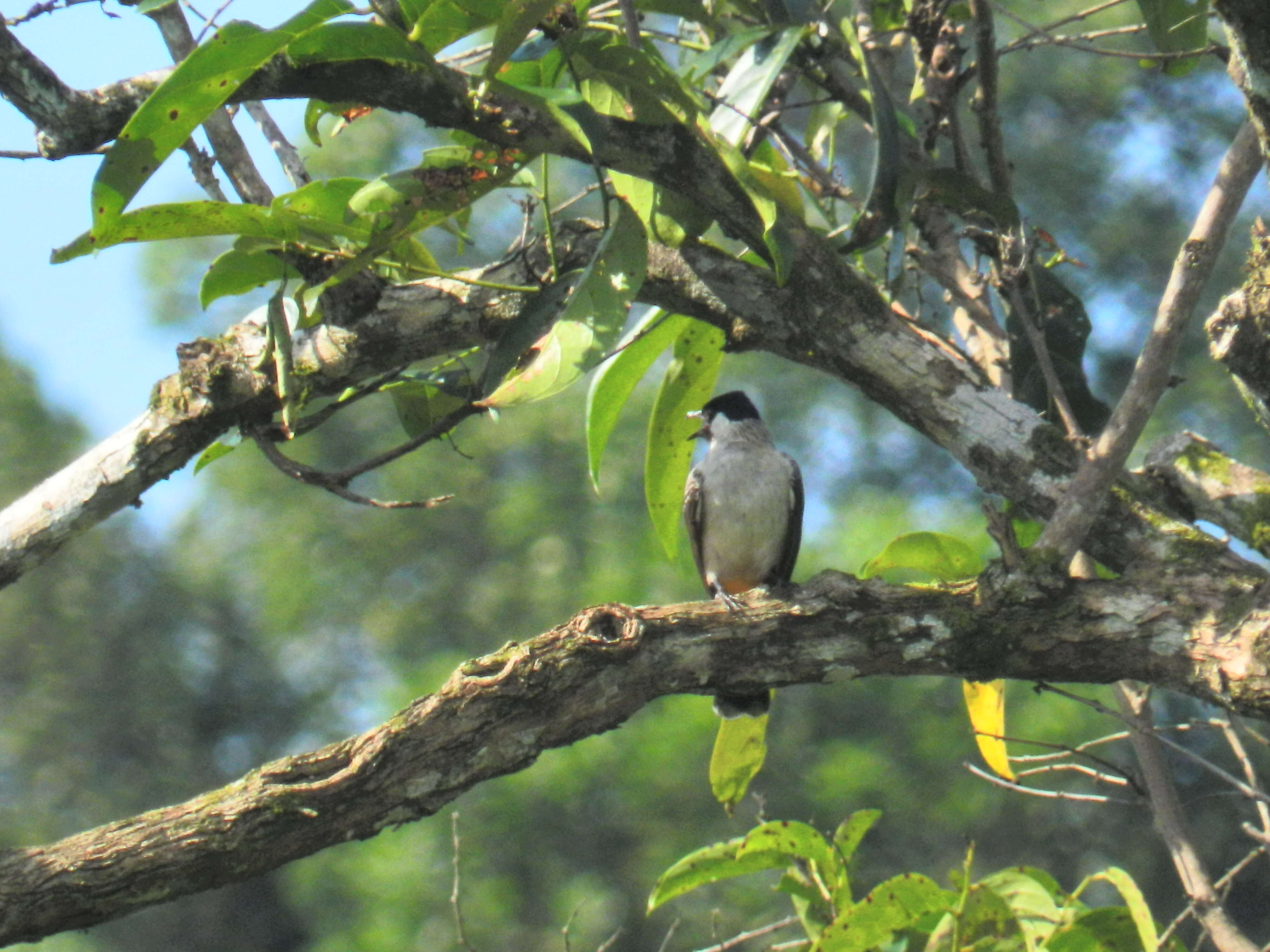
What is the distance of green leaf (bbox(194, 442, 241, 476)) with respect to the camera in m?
2.48

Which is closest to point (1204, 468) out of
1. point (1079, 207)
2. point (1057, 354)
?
point (1057, 354)

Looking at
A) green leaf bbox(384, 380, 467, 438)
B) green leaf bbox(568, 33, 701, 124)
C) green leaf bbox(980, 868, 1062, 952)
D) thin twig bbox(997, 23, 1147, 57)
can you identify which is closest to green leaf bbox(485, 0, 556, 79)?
green leaf bbox(568, 33, 701, 124)

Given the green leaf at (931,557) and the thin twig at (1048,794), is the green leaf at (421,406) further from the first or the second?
the thin twig at (1048,794)

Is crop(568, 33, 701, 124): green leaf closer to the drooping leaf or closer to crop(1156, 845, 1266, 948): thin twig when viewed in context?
the drooping leaf

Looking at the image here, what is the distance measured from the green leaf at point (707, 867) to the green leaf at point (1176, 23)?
204cm

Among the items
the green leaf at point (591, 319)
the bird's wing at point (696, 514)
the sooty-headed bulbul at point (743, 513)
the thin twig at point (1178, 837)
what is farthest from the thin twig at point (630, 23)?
the bird's wing at point (696, 514)

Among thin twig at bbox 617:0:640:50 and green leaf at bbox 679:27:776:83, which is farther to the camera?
thin twig at bbox 617:0:640:50

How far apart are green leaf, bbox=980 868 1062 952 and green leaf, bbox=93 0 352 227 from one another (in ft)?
6.62

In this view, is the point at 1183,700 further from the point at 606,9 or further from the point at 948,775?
the point at 606,9

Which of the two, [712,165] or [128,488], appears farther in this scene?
[128,488]

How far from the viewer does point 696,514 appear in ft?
14.4

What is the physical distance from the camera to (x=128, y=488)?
234 centimetres

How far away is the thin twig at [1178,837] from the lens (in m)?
2.45

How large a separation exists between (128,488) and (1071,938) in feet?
6.72
